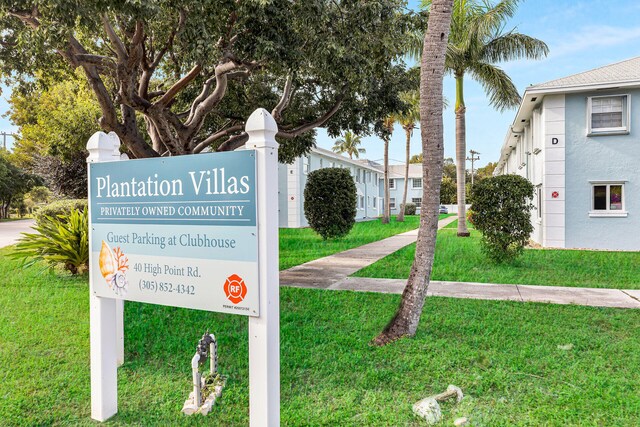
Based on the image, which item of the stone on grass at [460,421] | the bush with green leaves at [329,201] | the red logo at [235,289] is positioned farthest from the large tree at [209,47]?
the stone on grass at [460,421]

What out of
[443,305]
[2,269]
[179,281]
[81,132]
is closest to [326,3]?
[443,305]

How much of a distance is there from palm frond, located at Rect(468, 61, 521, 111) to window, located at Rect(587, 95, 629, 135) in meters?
4.09

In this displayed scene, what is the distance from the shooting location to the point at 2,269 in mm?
10133

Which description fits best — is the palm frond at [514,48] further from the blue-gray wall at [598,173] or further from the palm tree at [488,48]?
the blue-gray wall at [598,173]

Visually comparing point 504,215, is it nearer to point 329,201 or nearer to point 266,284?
point 329,201

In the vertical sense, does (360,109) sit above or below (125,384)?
above

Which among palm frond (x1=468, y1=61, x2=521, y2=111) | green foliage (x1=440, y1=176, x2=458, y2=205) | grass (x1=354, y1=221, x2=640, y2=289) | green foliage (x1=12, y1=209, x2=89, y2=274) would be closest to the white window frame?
palm frond (x1=468, y1=61, x2=521, y2=111)

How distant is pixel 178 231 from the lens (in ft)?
10.3

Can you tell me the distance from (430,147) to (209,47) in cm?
402

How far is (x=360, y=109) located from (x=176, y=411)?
9745 millimetres

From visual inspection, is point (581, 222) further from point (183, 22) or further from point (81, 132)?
point (81, 132)

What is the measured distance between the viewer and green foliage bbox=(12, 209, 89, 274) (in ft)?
29.4

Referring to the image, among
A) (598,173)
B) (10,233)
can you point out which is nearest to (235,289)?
(598,173)

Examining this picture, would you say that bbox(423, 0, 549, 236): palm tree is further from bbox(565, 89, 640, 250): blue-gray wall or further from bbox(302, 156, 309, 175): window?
bbox(302, 156, 309, 175): window
